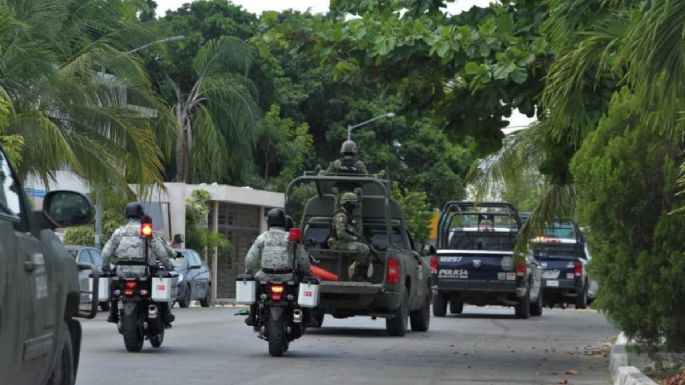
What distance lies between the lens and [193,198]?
4934cm

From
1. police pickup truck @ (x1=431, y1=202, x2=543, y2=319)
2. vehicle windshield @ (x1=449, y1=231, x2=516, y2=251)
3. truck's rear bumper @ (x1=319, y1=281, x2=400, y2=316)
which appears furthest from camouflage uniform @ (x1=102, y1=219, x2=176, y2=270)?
vehicle windshield @ (x1=449, y1=231, x2=516, y2=251)

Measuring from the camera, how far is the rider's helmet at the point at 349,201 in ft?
67.8

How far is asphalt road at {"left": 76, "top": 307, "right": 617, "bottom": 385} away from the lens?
551 inches

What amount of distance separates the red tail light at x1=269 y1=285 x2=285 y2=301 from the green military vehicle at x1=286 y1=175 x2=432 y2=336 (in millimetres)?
3147

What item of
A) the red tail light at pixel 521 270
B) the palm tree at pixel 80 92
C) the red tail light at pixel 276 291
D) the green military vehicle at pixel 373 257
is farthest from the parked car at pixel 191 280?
the red tail light at pixel 276 291

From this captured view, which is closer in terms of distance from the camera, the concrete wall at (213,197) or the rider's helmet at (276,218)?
the rider's helmet at (276,218)

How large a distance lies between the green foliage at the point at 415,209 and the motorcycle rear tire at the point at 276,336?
39.1m

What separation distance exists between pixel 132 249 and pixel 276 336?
2.07m

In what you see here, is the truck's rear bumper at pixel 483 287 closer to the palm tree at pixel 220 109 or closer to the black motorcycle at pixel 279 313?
the black motorcycle at pixel 279 313

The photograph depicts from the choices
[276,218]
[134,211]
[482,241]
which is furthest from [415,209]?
[134,211]

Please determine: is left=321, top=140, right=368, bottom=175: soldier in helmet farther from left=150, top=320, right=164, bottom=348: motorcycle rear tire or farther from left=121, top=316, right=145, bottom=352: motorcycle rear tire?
left=121, top=316, right=145, bottom=352: motorcycle rear tire

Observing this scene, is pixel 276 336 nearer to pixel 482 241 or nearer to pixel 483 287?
pixel 483 287

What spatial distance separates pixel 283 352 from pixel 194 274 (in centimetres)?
2047

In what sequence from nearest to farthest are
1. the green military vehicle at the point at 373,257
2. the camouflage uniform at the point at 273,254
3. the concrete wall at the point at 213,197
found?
the camouflage uniform at the point at 273,254, the green military vehicle at the point at 373,257, the concrete wall at the point at 213,197
